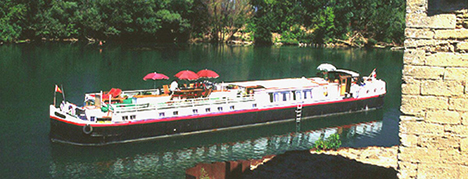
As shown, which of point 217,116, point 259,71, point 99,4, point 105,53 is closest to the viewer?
point 217,116

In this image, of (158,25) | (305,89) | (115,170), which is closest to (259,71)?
(305,89)

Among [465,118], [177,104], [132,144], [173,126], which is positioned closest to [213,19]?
[177,104]

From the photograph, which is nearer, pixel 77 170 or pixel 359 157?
pixel 359 157

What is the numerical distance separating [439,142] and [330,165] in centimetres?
978

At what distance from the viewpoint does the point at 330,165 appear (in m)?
20.2

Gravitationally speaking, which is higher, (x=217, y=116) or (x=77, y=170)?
(x=217, y=116)

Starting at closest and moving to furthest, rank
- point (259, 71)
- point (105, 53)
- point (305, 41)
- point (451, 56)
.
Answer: point (451, 56)
point (259, 71)
point (105, 53)
point (305, 41)

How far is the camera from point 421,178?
36.1 ft

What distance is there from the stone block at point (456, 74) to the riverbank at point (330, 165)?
8154mm

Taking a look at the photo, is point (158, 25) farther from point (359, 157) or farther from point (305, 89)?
point (359, 157)

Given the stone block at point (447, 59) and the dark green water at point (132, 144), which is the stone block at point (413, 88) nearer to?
the stone block at point (447, 59)

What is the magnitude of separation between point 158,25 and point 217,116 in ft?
235

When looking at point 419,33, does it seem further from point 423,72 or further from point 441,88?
point 441,88

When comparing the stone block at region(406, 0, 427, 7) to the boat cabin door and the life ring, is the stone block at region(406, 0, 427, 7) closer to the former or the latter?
the life ring
